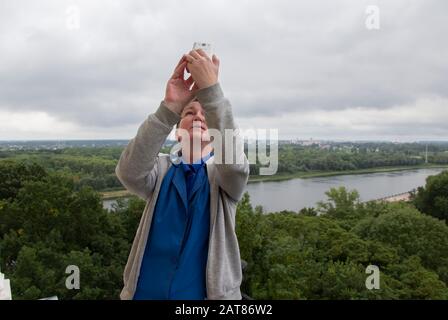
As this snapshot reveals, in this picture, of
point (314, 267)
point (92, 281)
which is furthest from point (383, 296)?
point (92, 281)

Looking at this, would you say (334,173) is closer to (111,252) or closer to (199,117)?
(111,252)

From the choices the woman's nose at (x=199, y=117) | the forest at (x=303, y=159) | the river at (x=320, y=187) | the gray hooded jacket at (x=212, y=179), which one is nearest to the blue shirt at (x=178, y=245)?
the gray hooded jacket at (x=212, y=179)

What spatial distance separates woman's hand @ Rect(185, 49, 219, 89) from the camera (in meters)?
0.76

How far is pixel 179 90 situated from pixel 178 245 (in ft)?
1.04

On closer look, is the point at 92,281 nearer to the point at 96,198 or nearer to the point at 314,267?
the point at 96,198

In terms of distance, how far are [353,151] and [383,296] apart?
2767mm

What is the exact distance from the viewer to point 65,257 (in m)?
5.88

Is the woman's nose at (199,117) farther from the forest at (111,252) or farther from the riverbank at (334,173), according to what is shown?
the riverbank at (334,173)

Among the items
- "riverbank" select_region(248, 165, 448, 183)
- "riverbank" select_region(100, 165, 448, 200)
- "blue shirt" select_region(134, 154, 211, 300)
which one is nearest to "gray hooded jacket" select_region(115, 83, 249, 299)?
"blue shirt" select_region(134, 154, 211, 300)

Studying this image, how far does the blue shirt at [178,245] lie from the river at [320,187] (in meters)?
5.81

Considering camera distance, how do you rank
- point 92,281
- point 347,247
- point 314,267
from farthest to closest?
point 347,247 → point 314,267 → point 92,281

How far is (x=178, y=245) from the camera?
0.84m

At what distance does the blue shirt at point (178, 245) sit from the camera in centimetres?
84

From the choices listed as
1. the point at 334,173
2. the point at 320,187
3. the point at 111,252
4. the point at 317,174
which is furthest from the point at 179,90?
the point at 320,187
